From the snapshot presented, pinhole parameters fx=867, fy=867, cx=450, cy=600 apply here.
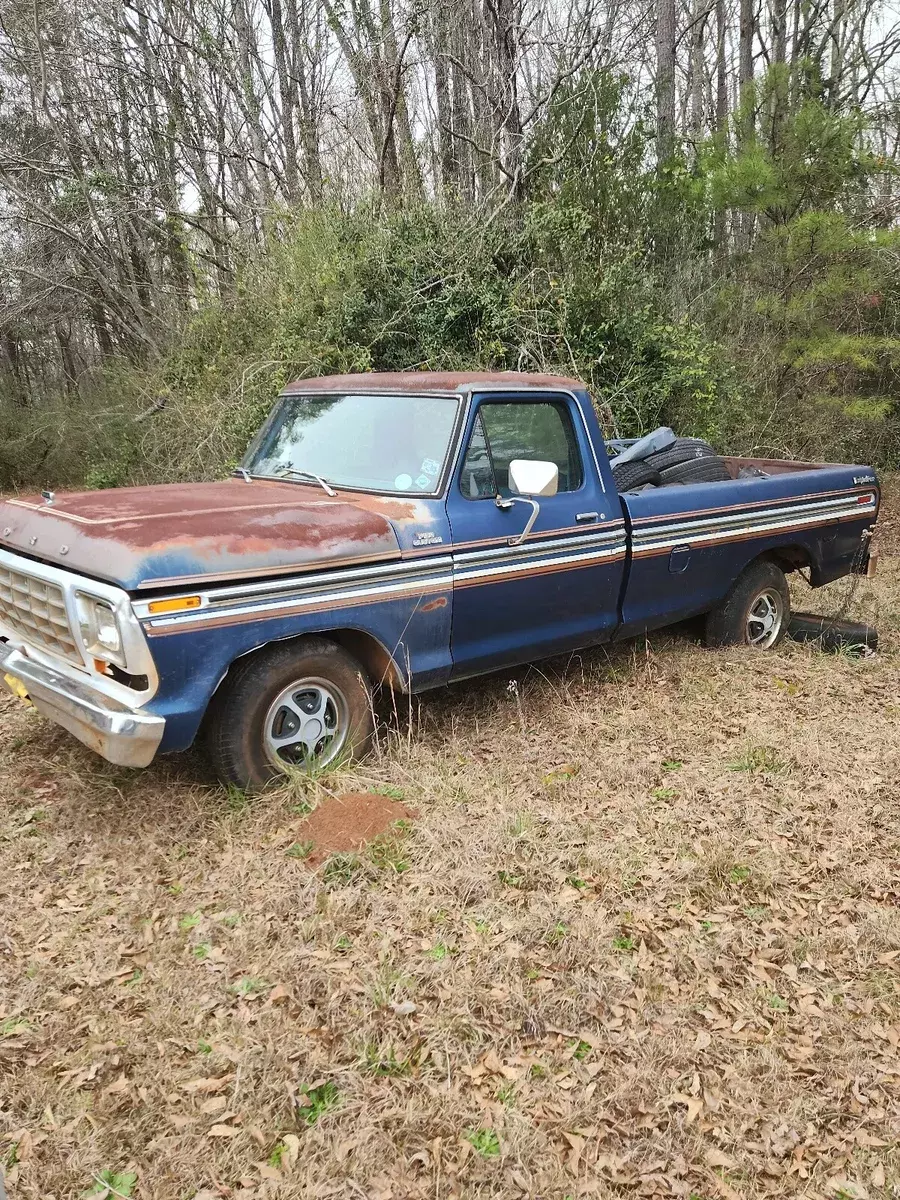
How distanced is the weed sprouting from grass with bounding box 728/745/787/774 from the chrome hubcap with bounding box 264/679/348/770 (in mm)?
2043

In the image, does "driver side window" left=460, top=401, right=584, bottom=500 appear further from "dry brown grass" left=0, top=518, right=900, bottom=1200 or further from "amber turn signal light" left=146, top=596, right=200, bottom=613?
"amber turn signal light" left=146, top=596, right=200, bottom=613

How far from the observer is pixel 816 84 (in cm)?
1235

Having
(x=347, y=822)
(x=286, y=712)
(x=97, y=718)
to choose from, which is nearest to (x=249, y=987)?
(x=347, y=822)

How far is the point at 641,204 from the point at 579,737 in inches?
364

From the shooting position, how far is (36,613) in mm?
3855

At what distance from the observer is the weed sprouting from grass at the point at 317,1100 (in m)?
2.49

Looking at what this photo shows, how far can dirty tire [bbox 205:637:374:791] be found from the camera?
12.5 feet

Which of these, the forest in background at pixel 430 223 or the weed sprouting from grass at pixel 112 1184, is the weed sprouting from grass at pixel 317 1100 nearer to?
the weed sprouting from grass at pixel 112 1184

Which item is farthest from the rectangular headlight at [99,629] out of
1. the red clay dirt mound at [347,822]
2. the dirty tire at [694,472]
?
the dirty tire at [694,472]

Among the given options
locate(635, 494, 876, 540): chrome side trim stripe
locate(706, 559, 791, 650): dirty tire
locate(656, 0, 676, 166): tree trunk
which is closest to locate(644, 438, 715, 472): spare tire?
locate(635, 494, 876, 540): chrome side trim stripe

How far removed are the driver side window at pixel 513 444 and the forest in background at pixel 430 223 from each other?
456 centimetres

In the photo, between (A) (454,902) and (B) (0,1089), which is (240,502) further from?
(B) (0,1089)

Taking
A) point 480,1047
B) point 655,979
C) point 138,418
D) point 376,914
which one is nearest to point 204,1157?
point 480,1047

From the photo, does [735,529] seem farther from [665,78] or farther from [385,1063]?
[665,78]
